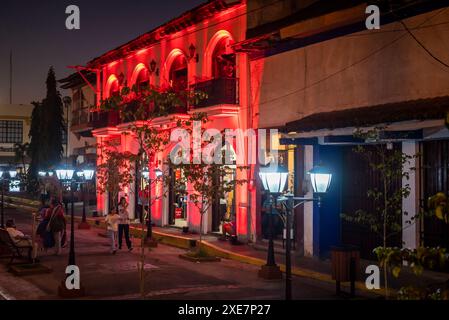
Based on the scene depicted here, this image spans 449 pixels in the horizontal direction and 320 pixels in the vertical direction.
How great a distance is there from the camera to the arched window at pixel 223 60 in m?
22.4

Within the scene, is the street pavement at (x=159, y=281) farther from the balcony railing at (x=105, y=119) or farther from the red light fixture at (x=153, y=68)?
the balcony railing at (x=105, y=119)

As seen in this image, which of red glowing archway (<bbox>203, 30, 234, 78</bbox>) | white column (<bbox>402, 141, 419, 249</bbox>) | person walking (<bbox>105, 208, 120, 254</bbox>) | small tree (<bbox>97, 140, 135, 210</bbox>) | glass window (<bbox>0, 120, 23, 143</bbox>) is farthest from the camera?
glass window (<bbox>0, 120, 23, 143</bbox>)

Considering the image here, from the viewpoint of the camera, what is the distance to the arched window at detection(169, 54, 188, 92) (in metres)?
25.6

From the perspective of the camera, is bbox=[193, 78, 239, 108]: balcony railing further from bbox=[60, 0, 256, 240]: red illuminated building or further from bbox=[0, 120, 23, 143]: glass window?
bbox=[0, 120, 23, 143]: glass window

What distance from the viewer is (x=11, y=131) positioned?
3120 inches

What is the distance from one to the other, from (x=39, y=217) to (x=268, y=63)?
9.73 m

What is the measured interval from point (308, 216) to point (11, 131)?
6957 centimetres

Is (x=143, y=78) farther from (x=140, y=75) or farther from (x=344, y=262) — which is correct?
(x=344, y=262)

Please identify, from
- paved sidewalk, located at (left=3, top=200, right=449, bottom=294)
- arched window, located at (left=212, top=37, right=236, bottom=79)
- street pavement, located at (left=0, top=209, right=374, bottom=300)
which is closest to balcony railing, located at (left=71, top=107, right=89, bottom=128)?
paved sidewalk, located at (left=3, top=200, right=449, bottom=294)

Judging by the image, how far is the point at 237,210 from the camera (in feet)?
70.2

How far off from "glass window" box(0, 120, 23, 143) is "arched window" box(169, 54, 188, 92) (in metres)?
58.1

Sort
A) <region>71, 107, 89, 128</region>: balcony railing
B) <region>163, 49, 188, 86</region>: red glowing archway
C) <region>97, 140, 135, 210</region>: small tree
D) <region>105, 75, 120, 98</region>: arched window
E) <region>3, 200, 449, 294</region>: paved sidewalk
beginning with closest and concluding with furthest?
<region>3, 200, 449, 294</region>: paved sidewalk, <region>97, 140, 135, 210</region>: small tree, <region>163, 49, 188, 86</region>: red glowing archway, <region>105, 75, 120, 98</region>: arched window, <region>71, 107, 89, 128</region>: balcony railing
